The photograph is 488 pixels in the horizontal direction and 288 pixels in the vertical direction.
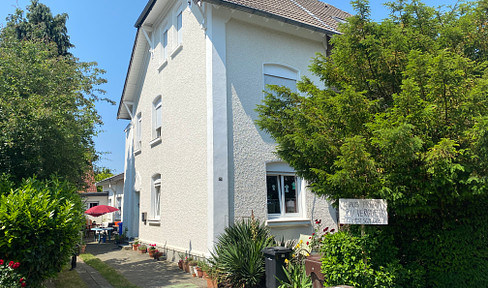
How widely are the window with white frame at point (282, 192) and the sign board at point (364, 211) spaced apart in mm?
5061

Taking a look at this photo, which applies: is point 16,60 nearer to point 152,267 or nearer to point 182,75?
point 182,75

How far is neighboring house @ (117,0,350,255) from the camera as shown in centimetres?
962

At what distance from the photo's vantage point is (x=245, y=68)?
10.6 metres

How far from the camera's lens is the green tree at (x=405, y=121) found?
14.6 ft

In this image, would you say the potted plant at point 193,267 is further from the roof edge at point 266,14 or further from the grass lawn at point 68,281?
the roof edge at point 266,14

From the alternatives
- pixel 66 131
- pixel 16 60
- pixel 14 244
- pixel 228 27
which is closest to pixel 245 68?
pixel 228 27

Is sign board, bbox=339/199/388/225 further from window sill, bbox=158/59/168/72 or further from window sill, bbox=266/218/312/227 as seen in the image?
window sill, bbox=158/59/168/72

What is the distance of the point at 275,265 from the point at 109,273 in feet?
18.2

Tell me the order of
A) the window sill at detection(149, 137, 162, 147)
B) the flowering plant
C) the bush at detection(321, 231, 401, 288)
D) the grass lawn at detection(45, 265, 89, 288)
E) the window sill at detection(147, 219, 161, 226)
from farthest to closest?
1. the window sill at detection(149, 137, 162, 147)
2. the window sill at detection(147, 219, 161, 226)
3. the grass lawn at detection(45, 265, 89, 288)
4. the flowering plant
5. the bush at detection(321, 231, 401, 288)

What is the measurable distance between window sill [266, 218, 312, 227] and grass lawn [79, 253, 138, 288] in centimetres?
392

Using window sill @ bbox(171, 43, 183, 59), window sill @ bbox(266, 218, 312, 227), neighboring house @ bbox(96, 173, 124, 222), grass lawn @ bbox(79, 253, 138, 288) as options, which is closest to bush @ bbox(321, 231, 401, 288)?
window sill @ bbox(266, 218, 312, 227)

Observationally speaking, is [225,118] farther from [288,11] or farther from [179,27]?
[179,27]

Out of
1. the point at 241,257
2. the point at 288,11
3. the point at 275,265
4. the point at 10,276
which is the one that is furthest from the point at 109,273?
the point at 288,11

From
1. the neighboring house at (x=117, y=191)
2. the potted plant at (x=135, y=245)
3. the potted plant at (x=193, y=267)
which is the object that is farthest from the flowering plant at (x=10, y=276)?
the neighboring house at (x=117, y=191)
